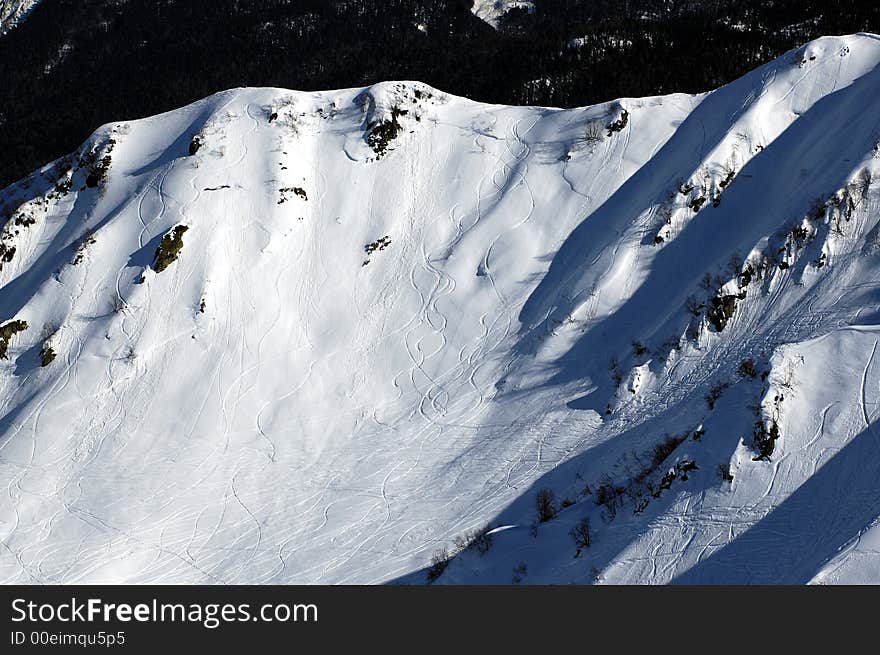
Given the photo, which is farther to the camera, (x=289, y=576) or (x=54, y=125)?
(x=54, y=125)

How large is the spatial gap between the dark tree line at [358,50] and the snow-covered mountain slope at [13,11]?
463 cm

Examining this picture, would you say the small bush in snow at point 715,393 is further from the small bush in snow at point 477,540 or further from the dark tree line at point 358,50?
the dark tree line at point 358,50

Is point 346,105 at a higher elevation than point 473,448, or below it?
higher

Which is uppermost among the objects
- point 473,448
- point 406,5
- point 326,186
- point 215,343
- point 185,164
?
point 185,164

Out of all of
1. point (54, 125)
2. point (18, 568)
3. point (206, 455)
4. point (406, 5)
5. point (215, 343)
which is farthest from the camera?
point (406, 5)

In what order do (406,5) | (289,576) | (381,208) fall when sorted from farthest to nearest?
(406,5), (381,208), (289,576)

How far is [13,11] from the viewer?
16725cm

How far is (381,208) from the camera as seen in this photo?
2692 centimetres

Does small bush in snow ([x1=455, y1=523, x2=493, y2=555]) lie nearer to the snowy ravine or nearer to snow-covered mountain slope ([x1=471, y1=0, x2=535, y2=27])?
the snowy ravine

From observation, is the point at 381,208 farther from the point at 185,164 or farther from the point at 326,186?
the point at 185,164

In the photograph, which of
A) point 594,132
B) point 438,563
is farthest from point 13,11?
point 438,563

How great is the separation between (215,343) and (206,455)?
4.03m

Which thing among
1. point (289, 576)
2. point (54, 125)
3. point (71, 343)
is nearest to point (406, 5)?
point (54, 125)

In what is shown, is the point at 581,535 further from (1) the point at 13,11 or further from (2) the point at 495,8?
(1) the point at 13,11
